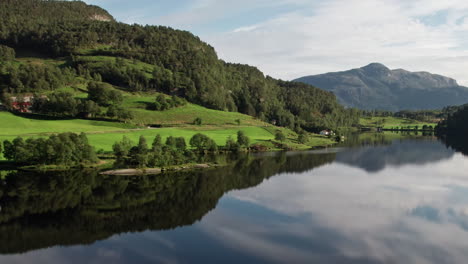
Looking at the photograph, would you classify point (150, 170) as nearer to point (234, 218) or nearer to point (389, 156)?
point (234, 218)

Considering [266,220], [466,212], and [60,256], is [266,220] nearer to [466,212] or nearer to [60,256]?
[60,256]

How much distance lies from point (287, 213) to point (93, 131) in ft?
274

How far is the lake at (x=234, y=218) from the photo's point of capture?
42.3 metres

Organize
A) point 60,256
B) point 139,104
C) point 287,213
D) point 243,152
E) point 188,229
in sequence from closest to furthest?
point 60,256 < point 188,229 < point 287,213 < point 243,152 < point 139,104

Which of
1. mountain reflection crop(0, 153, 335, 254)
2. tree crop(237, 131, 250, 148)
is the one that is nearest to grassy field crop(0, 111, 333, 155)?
tree crop(237, 131, 250, 148)

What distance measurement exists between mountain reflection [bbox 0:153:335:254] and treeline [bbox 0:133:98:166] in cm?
576

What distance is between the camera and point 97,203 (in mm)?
61125

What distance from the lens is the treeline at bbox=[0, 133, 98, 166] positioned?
83188mm

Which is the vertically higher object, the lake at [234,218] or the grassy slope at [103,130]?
the grassy slope at [103,130]

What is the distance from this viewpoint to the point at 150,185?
73062 millimetres

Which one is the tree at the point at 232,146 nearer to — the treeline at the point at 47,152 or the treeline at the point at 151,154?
the treeline at the point at 151,154

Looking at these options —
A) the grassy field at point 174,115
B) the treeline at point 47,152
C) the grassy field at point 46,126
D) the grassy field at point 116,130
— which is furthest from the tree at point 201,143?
the grassy field at point 174,115

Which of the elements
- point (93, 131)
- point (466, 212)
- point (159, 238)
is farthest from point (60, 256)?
point (93, 131)

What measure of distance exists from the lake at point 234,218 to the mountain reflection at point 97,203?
18 centimetres
